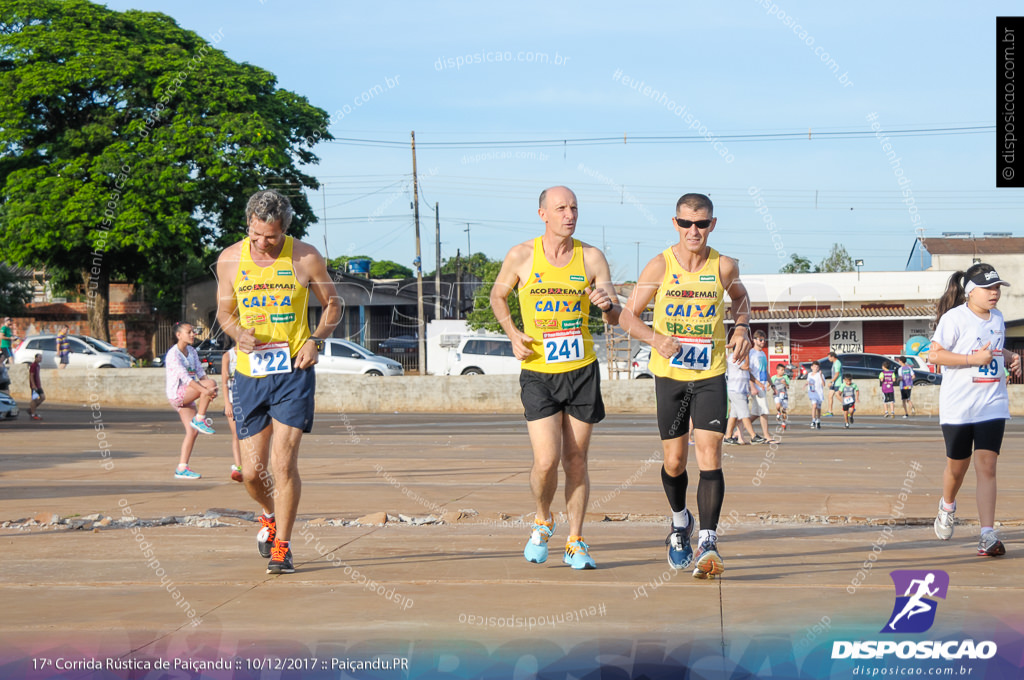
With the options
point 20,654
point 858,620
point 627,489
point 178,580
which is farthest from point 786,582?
point 627,489

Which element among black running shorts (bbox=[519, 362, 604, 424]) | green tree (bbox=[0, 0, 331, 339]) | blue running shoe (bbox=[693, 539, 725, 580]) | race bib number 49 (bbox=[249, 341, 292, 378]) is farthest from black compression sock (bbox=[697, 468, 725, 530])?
green tree (bbox=[0, 0, 331, 339])

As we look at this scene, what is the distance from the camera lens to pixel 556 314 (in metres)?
5.96

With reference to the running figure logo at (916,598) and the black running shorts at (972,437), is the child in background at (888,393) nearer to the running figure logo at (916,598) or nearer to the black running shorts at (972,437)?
the black running shorts at (972,437)

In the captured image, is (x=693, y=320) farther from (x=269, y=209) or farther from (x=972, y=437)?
(x=269, y=209)

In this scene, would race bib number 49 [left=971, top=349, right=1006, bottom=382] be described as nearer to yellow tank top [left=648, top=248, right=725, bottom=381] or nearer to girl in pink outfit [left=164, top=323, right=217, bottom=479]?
yellow tank top [left=648, top=248, right=725, bottom=381]

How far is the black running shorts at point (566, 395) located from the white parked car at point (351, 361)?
2667 cm

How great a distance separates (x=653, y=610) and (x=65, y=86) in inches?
1513

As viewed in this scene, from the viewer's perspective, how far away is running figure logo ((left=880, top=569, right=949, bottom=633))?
14.7 ft

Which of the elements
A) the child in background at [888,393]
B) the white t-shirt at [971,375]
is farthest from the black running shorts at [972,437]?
the child in background at [888,393]

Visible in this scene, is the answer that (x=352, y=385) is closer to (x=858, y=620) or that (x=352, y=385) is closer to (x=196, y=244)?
(x=196, y=244)

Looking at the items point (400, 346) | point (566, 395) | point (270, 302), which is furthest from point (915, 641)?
point (400, 346)

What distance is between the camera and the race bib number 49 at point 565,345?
595 cm

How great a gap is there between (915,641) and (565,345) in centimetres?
247

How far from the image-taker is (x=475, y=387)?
28.1m
